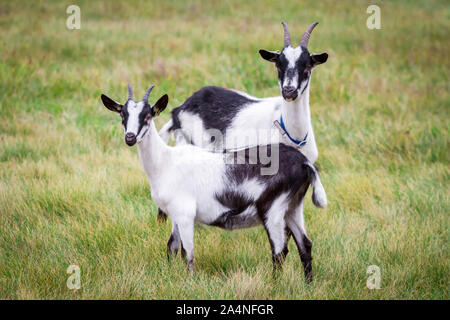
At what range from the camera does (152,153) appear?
4199 mm

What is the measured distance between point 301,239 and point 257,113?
6.00 feet

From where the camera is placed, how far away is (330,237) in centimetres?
489

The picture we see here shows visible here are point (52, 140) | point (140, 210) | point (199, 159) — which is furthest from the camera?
point (52, 140)

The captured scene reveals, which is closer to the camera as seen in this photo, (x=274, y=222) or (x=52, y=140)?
(x=274, y=222)

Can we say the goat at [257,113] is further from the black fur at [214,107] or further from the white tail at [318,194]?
the white tail at [318,194]

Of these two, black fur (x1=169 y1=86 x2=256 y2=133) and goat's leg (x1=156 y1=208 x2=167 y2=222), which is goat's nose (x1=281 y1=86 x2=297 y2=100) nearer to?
black fur (x1=169 y1=86 x2=256 y2=133)

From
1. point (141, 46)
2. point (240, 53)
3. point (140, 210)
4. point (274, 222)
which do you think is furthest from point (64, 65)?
point (274, 222)

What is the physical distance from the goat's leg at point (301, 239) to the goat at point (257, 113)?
2.98 feet

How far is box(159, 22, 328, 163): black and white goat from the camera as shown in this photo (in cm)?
459

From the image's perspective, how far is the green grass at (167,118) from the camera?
13.7 ft

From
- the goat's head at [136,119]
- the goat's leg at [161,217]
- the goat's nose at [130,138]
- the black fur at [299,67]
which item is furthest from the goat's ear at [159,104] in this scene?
the goat's leg at [161,217]

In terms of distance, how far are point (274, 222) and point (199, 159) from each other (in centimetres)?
86
